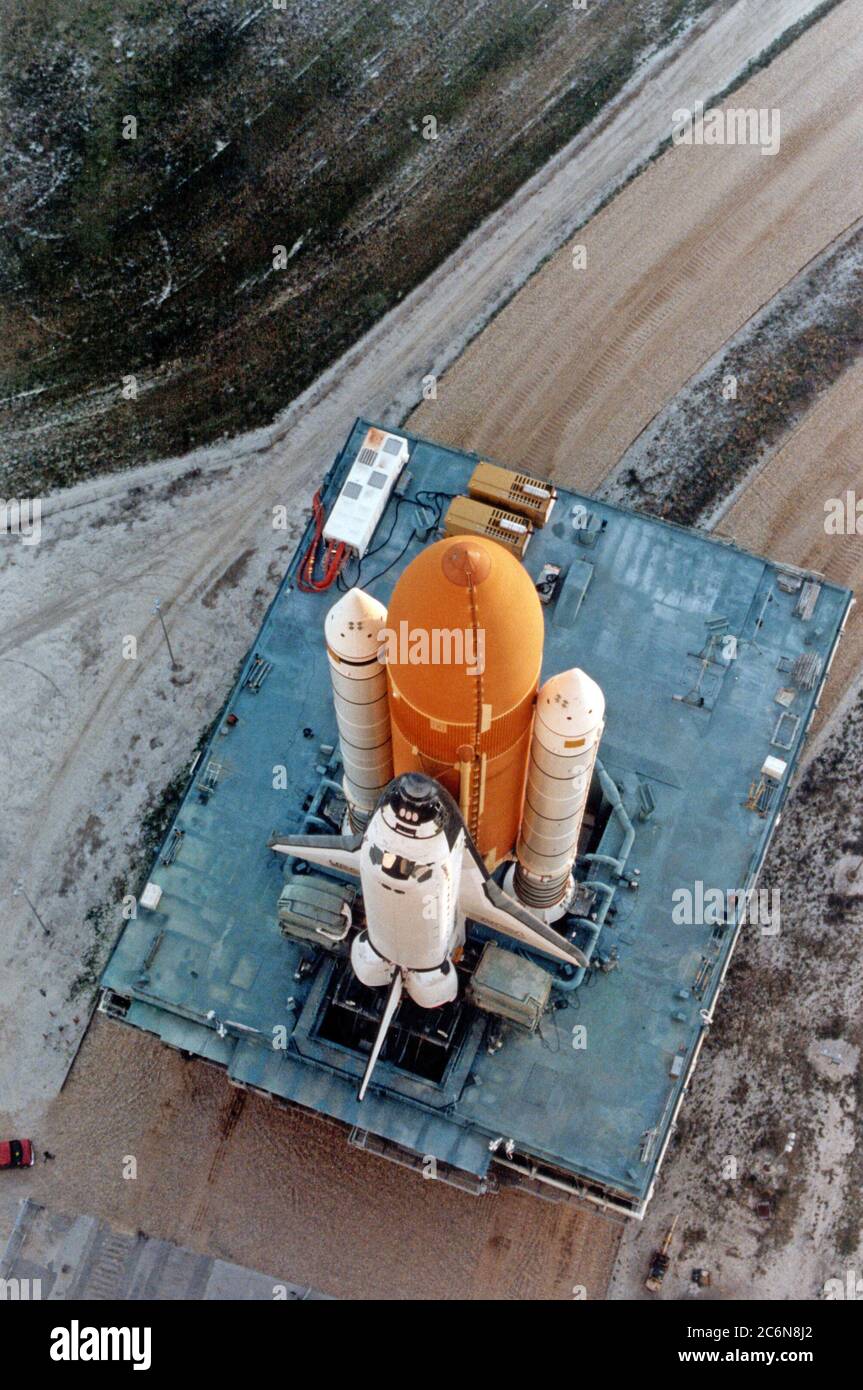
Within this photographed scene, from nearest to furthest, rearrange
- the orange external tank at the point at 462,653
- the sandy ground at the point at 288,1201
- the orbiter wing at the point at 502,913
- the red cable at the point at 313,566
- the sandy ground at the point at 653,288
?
the orange external tank at the point at 462,653, the orbiter wing at the point at 502,913, the sandy ground at the point at 288,1201, the red cable at the point at 313,566, the sandy ground at the point at 653,288

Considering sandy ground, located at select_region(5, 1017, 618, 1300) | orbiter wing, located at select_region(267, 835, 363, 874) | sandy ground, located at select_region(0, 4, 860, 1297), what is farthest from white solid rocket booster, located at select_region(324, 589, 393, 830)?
sandy ground, located at select_region(0, 4, 860, 1297)

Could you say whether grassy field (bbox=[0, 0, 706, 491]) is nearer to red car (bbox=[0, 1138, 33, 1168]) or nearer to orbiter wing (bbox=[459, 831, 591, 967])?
orbiter wing (bbox=[459, 831, 591, 967])

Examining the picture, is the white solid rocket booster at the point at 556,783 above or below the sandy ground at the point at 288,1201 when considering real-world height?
above

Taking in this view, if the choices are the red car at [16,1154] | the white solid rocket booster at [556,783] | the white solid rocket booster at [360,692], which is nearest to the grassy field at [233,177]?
the white solid rocket booster at [360,692]

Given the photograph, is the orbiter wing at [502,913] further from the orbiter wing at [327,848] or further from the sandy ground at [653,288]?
the sandy ground at [653,288]

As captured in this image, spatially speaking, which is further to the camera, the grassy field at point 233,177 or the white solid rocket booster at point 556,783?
the grassy field at point 233,177

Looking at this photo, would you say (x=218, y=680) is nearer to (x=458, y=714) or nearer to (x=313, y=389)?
(x=313, y=389)

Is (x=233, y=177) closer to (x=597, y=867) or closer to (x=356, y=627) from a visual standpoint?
(x=356, y=627)
